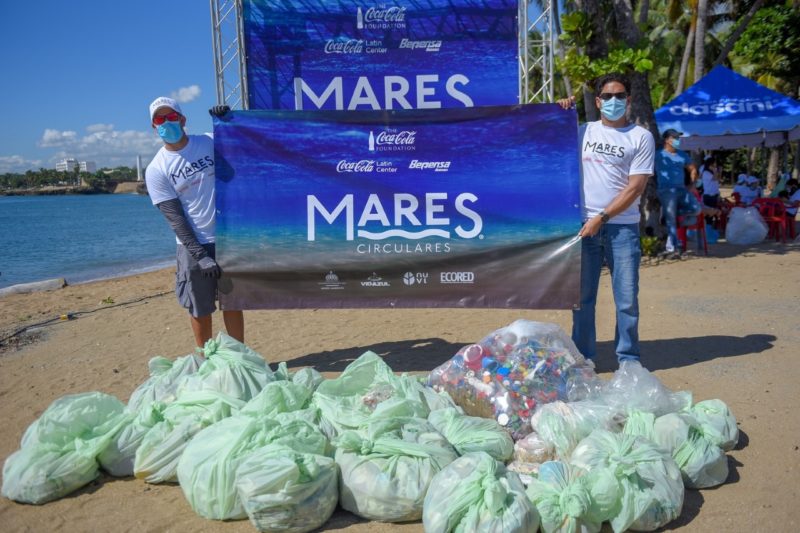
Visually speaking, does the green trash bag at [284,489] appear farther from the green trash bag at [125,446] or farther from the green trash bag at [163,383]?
the green trash bag at [163,383]

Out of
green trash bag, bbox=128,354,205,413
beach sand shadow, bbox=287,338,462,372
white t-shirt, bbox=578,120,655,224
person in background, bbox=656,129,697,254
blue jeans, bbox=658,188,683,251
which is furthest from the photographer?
blue jeans, bbox=658,188,683,251

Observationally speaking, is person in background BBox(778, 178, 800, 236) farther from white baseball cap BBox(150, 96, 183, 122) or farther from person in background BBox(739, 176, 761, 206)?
white baseball cap BBox(150, 96, 183, 122)

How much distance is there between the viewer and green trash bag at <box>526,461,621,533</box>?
2746 mm

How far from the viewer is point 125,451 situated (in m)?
3.45

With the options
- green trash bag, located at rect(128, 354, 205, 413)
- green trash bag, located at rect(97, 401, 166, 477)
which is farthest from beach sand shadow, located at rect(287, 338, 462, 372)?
green trash bag, located at rect(97, 401, 166, 477)

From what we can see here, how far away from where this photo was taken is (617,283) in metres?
4.61

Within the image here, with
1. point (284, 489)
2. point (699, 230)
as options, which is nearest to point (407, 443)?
point (284, 489)

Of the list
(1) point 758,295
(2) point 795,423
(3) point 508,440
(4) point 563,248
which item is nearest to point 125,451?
(3) point 508,440

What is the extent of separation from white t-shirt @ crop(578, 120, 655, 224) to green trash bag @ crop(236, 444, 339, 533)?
9.27 ft

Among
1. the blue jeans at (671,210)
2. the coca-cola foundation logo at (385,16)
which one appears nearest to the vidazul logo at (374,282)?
the coca-cola foundation logo at (385,16)

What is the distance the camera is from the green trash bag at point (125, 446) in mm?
3441

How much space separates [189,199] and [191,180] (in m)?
0.15

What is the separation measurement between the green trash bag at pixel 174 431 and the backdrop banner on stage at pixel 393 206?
4.76 ft

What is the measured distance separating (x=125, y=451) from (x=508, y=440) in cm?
211
